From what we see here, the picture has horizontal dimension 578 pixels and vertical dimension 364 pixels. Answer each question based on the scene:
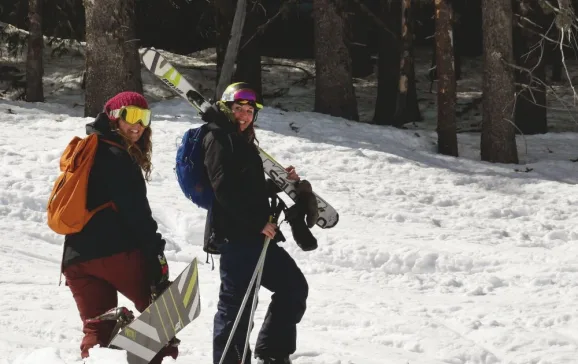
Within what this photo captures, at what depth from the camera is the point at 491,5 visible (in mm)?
13250

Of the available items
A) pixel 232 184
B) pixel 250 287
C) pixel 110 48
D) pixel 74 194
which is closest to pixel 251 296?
pixel 250 287

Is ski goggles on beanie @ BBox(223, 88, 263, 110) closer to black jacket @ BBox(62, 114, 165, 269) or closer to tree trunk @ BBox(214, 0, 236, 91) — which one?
black jacket @ BBox(62, 114, 165, 269)

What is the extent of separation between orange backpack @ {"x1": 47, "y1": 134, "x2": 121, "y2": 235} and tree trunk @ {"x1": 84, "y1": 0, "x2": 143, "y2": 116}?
28.3ft

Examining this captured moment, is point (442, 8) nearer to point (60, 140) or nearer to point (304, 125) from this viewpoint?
point (304, 125)

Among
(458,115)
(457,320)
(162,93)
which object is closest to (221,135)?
(457,320)

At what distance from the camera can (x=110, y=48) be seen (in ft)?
43.1

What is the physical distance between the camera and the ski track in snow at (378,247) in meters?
6.77

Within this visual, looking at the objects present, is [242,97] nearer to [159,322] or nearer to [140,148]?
[140,148]

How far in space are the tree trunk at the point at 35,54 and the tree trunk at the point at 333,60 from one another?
441 centimetres

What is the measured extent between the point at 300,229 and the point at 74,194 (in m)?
1.40

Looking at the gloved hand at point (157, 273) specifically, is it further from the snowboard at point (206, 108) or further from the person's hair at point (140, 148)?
the snowboard at point (206, 108)

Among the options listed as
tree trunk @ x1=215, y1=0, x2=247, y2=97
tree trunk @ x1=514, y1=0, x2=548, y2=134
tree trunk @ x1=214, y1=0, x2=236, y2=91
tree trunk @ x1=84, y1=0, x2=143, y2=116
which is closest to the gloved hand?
tree trunk @ x1=84, y1=0, x2=143, y2=116

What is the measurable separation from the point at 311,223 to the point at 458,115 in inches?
532

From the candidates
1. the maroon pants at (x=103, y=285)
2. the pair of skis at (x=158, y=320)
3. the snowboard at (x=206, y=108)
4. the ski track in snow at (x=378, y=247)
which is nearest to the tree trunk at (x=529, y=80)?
the ski track in snow at (x=378, y=247)
